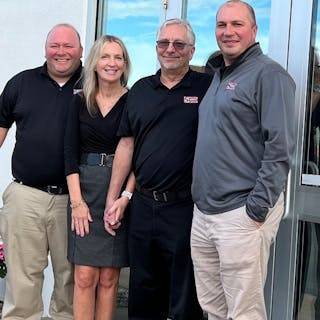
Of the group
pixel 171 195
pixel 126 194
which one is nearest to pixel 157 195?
pixel 171 195

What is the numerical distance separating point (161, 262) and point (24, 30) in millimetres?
2683

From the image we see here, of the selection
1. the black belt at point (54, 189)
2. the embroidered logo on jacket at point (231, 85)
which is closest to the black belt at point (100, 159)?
the black belt at point (54, 189)

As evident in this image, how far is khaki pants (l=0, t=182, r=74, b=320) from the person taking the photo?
366 cm

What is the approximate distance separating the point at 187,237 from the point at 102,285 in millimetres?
700

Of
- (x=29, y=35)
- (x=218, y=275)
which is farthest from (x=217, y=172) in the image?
(x=29, y=35)

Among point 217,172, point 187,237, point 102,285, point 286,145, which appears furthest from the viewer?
point 102,285

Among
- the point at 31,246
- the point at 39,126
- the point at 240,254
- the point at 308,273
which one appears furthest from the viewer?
the point at 31,246

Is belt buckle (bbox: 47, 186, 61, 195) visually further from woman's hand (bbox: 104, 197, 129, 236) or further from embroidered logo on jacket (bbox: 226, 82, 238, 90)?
embroidered logo on jacket (bbox: 226, 82, 238, 90)

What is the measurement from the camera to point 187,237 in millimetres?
3150

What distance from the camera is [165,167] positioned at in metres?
3.15

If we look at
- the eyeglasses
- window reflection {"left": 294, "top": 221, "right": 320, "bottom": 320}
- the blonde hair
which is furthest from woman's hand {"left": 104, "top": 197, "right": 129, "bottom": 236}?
window reflection {"left": 294, "top": 221, "right": 320, "bottom": 320}

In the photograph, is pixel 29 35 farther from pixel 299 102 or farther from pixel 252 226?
pixel 252 226

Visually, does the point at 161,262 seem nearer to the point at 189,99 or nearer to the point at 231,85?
the point at 189,99

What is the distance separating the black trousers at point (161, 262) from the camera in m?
3.17
